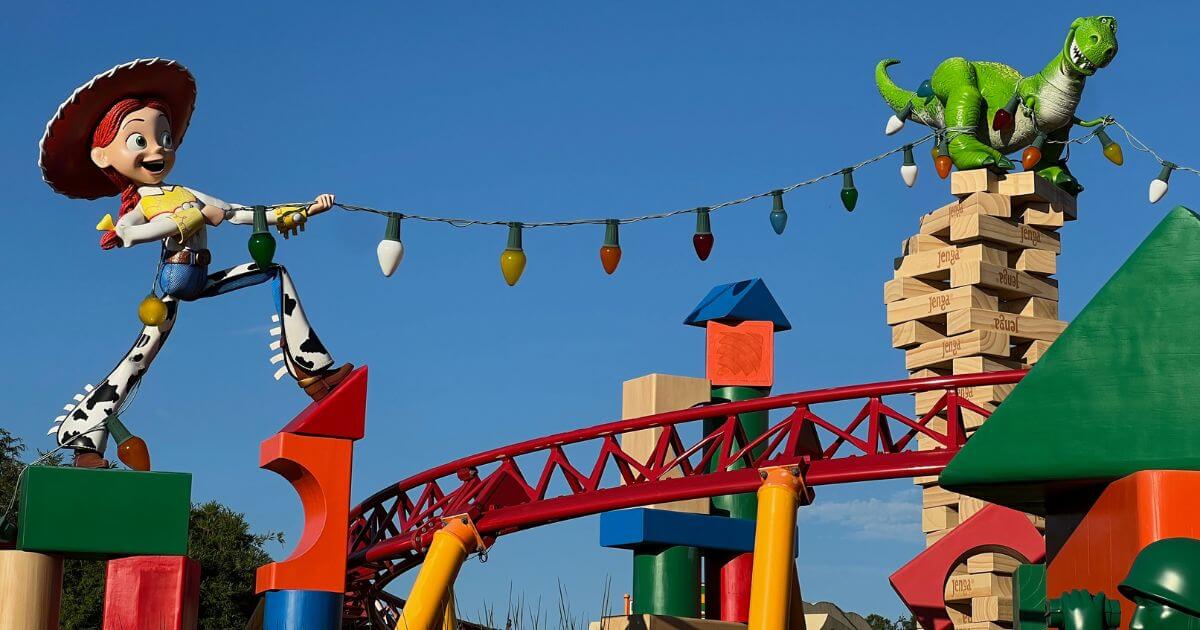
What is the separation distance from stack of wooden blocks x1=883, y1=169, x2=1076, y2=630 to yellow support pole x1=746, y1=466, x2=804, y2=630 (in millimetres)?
6041

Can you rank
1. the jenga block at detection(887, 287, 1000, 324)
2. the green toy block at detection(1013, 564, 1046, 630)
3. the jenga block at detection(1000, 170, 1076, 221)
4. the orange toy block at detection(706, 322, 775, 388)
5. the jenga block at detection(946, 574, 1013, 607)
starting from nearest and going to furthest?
the green toy block at detection(1013, 564, 1046, 630) → the orange toy block at detection(706, 322, 775, 388) → the jenga block at detection(946, 574, 1013, 607) → the jenga block at detection(887, 287, 1000, 324) → the jenga block at detection(1000, 170, 1076, 221)

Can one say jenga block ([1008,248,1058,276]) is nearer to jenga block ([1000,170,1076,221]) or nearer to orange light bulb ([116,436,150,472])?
jenga block ([1000,170,1076,221])

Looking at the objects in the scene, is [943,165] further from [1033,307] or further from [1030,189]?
[1033,307]

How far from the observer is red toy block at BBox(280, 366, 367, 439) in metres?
11.8

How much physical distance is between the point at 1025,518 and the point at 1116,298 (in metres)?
7.11

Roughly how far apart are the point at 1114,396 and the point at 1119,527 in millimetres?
511

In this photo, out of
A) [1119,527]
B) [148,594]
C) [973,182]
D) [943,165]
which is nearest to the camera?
[1119,527]

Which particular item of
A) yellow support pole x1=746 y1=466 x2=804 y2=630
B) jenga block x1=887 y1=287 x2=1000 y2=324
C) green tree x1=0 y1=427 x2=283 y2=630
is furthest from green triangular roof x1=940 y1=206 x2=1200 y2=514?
green tree x1=0 y1=427 x2=283 y2=630

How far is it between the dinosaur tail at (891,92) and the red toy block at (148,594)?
10364 millimetres

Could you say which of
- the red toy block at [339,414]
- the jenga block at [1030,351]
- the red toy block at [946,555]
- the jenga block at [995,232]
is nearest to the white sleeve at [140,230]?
the red toy block at [339,414]

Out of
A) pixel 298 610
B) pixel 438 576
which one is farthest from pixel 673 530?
pixel 438 576

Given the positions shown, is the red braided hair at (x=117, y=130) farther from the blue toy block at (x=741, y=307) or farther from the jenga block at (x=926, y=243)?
the jenga block at (x=926, y=243)

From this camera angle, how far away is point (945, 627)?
44.4ft

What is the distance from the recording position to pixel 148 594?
9.84 metres
